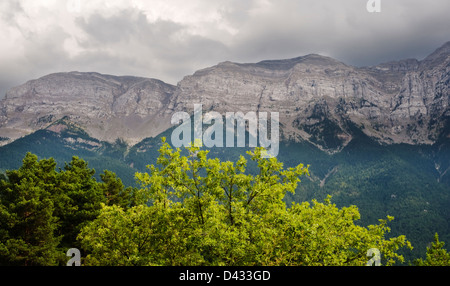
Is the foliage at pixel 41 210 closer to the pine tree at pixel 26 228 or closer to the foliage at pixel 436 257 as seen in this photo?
the pine tree at pixel 26 228

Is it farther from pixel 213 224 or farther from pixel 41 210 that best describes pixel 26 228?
pixel 213 224

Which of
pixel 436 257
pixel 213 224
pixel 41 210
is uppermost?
pixel 41 210

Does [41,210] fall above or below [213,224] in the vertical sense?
above

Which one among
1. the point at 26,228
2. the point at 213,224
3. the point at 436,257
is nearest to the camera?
the point at 213,224

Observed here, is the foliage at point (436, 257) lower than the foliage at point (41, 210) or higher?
lower

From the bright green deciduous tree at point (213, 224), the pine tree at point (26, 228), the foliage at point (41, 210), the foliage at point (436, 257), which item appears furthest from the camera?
the foliage at point (41, 210)

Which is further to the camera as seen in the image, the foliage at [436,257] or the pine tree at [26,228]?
the pine tree at [26,228]

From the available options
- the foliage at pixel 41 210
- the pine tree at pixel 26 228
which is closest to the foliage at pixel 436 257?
the foliage at pixel 41 210

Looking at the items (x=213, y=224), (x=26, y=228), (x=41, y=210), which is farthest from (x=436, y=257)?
(x=26, y=228)

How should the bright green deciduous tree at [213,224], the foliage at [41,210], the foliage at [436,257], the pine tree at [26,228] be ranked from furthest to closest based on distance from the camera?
the foliage at [41,210]
the pine tree at [26,228]
the foliage at [436,257]
the bright green deciduous tree at [213,224]

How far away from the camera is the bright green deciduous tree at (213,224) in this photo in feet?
54.5

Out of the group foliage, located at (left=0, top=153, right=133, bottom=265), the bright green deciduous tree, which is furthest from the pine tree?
the bright green deciduous tree

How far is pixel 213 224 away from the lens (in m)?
16.3

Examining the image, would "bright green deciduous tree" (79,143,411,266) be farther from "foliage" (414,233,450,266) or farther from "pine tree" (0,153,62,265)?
"foliage" (414,233,450,266)
